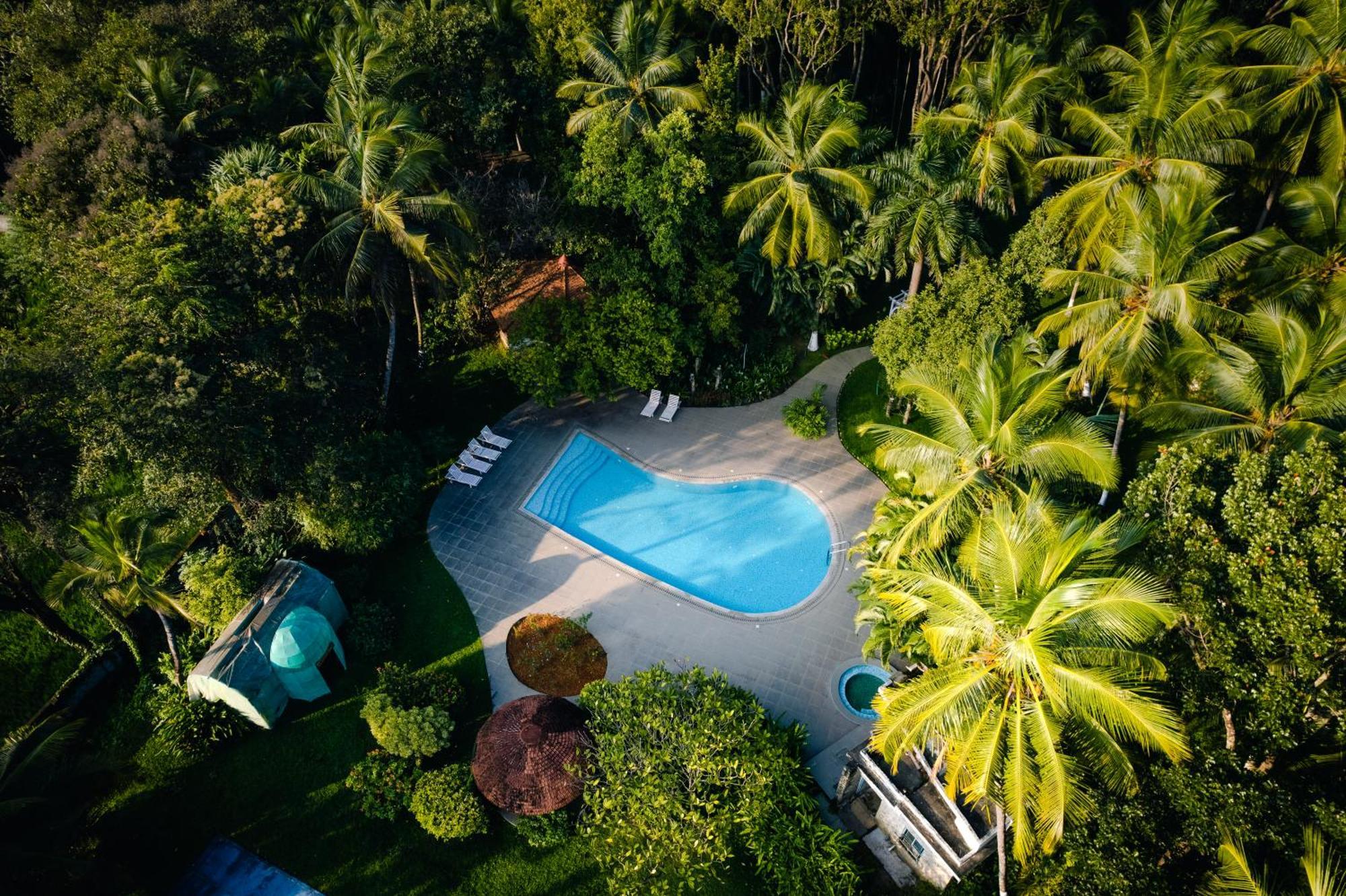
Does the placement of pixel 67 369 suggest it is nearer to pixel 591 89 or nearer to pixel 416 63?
pixel 416 63

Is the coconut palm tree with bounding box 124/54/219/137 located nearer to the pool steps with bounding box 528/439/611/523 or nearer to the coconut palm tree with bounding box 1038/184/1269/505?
the pool steps with bounding box 528/439/611/523

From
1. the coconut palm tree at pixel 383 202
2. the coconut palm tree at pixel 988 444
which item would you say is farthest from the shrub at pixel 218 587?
the coconut palm tree at pixel 988 444

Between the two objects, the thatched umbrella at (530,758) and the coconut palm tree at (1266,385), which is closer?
the coconut palm tree at (1266,385)

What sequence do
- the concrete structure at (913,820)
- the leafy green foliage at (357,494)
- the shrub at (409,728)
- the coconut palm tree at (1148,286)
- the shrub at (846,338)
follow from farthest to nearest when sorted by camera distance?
the shrub at (846,338) < the leafy green foliage at (357,494) < the coconut palm tree at (1148,286) < the shrub at (409,728) < the concrete structure at (913,820)

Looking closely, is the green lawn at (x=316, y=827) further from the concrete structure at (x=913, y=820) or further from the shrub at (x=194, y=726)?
the concrete structure at (x=913, y=820)

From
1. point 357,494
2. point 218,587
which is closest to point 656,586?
point 357,494

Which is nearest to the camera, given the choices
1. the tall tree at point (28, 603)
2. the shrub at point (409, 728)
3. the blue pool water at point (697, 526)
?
the shrub at point (409, 728)

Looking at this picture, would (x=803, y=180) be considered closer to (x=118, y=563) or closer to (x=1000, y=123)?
(x=1000, y=123)

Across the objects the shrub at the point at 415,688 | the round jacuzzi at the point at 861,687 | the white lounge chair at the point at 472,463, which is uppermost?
the white lounge chair at the point at 472,463
